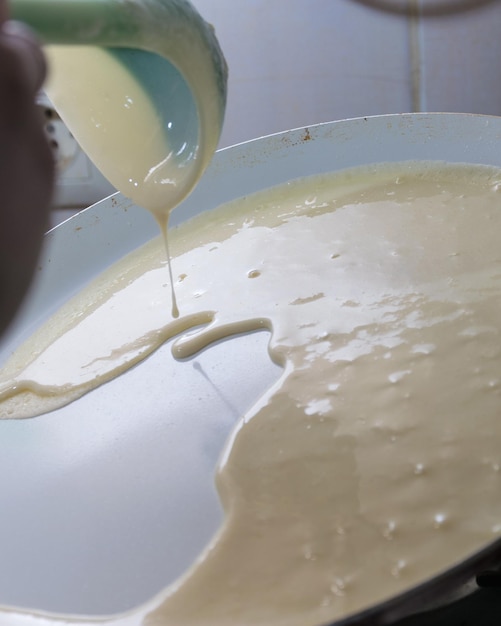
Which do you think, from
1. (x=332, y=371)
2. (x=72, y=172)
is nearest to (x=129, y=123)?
(x=332, y=371)

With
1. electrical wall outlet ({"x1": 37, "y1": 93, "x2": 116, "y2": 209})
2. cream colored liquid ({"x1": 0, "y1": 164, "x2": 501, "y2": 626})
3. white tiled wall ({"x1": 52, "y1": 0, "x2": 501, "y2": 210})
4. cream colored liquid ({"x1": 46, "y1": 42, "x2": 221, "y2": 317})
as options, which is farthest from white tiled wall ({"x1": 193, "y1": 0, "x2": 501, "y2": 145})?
cream colored liquid ({"x1": 46, "y1": 42, "x2": 221, "y2": 317})

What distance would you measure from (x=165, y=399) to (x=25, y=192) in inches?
16.8

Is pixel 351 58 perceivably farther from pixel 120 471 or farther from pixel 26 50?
pixel 26 50

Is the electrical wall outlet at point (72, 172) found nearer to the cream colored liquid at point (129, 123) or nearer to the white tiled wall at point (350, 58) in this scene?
the white tiled wall at point (350, 58)

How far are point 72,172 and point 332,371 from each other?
92 cm

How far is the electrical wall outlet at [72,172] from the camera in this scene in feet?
4.65

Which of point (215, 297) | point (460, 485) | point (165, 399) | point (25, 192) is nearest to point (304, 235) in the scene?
point (215, 297)

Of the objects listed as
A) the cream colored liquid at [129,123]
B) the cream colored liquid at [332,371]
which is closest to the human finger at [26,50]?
the cream colored liquid at [129,123]

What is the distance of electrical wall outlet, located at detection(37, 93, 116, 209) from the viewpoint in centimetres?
142

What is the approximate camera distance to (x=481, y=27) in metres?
1.49

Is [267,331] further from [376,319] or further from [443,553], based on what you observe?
[443,553]

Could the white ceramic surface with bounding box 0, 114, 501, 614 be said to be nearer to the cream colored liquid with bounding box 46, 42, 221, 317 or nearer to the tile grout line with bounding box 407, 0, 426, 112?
the cream colored liquid with bounding box 46, 42, 221, 317

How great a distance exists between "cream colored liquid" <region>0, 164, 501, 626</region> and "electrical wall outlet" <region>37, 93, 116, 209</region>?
0.41 metres

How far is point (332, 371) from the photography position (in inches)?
29.0
